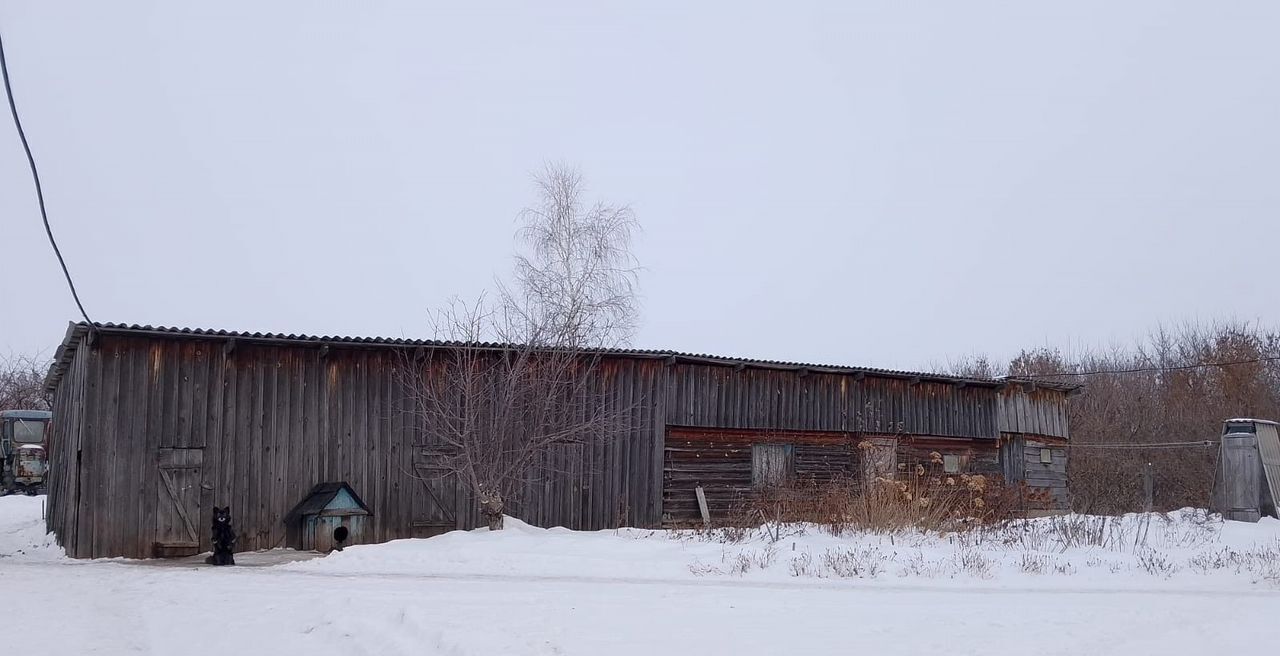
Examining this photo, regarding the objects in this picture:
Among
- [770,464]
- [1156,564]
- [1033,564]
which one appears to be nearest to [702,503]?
[770,464]

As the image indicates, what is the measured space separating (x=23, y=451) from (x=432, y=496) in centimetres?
2227

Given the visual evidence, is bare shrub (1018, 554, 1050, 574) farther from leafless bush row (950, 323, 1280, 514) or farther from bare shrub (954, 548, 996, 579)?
leafless bush row (950, 323, 1280, 514)

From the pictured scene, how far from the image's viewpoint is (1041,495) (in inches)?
1050

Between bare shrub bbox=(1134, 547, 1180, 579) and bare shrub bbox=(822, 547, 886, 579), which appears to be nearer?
bare shrub bbox=(822, 547, 886, 579)

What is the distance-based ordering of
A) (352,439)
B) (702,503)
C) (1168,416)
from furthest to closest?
(1168,416)
(702,503)
(352,439)

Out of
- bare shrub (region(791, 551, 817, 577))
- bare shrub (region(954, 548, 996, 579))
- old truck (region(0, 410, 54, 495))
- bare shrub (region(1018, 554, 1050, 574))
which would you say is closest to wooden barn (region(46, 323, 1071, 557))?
bare shrub (region(791, 551, 817, 577))

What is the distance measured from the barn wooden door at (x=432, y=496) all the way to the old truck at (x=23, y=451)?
20.7 m

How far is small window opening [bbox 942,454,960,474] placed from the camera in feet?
82.0

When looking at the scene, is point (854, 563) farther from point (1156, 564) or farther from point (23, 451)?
point (23, 451)

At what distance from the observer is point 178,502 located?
1667 cm

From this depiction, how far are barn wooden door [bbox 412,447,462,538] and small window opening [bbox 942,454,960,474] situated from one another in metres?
12.3

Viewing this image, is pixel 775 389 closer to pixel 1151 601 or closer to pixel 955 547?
pixel 955 547

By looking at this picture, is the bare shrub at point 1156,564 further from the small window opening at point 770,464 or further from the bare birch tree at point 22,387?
the bare birch tree at point 22,387

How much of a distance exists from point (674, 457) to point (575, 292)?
31.6 feet
